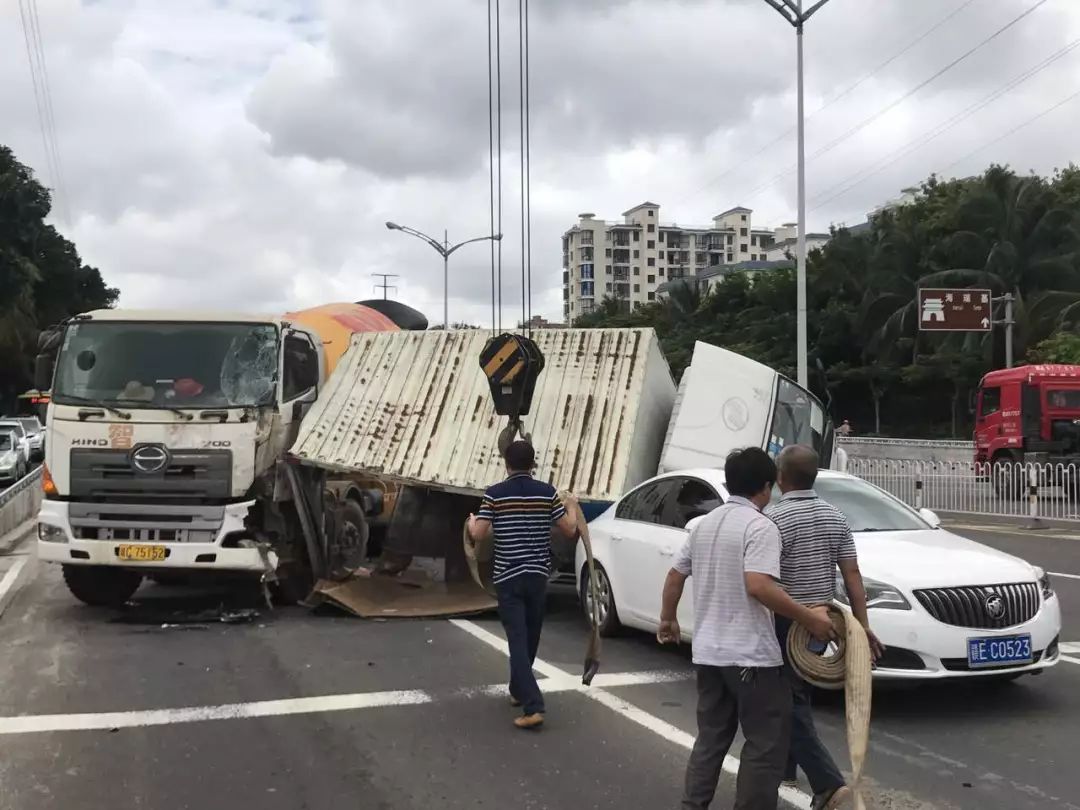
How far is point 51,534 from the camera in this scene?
30.2 ft

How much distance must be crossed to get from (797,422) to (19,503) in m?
12.3

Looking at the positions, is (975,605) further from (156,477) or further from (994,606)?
(156,477)

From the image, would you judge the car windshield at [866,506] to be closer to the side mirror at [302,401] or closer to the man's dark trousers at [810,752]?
the man's dark trousers at [810,752]

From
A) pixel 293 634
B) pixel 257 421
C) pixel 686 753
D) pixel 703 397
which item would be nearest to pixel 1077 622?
pixel 703 397

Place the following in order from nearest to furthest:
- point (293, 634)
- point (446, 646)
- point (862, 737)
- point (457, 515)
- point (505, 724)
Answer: point (862, 737)
point (505, 724)
point (446, 646)
point (293, 634)
point (457, 515)

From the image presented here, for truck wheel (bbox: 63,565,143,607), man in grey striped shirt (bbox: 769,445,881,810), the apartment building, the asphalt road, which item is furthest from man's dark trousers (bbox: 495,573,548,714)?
the apartment building

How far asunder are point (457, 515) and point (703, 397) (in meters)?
2.80

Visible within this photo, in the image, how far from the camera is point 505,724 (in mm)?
6078

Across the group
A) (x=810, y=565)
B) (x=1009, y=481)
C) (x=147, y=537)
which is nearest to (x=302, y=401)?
(x=147, y=537)

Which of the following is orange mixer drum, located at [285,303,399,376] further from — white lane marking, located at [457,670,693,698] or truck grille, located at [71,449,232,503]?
white lane marking, located at [457,670,693,698]

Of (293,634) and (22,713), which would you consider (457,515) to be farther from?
(22,713)

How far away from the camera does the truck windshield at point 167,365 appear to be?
9.50 meters

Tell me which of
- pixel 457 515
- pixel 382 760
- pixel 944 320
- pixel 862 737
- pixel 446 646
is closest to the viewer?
pixel 862 737

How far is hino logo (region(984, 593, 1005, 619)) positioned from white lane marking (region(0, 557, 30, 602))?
8675mm
